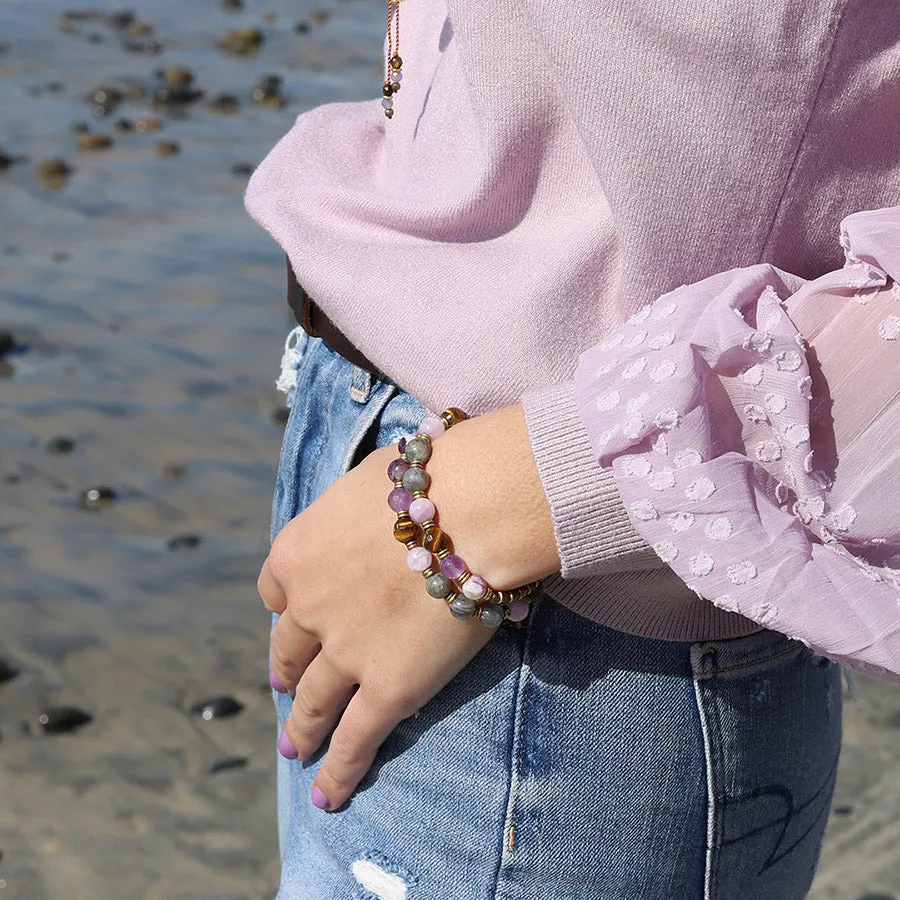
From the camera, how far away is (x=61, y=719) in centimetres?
339

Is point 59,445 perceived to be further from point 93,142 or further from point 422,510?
point 422,510

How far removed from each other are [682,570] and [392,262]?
392 mm

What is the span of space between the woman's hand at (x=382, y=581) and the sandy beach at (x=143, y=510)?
207 cm

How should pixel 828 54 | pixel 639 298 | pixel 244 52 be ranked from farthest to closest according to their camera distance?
pixel 244 52, pixel 639 298, pixel 828 54

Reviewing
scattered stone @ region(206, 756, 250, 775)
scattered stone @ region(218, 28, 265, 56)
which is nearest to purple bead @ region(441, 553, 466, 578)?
scattered stone @ region(206, 756, 250, 775)

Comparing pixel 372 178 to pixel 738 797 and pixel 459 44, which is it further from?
pixel 738 797

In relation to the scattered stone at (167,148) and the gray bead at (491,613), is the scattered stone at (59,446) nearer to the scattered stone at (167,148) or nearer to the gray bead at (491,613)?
the scattered stone at (167,148)

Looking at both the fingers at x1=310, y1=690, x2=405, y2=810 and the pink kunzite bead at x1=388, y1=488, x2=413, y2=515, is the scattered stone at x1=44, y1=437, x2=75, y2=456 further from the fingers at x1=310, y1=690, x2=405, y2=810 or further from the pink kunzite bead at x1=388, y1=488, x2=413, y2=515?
the pink kunzite bead at x1=388, y1=488, x2=413, y2=515

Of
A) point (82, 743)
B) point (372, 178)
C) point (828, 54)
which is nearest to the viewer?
point (828, 54)

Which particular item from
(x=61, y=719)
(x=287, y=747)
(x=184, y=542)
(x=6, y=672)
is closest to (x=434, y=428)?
(x=287, y=747)

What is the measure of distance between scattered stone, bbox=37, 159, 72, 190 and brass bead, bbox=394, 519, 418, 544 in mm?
5784

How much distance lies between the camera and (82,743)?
11.0 feet

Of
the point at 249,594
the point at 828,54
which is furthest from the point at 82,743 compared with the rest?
the point at 828,54

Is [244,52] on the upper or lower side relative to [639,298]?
lower
